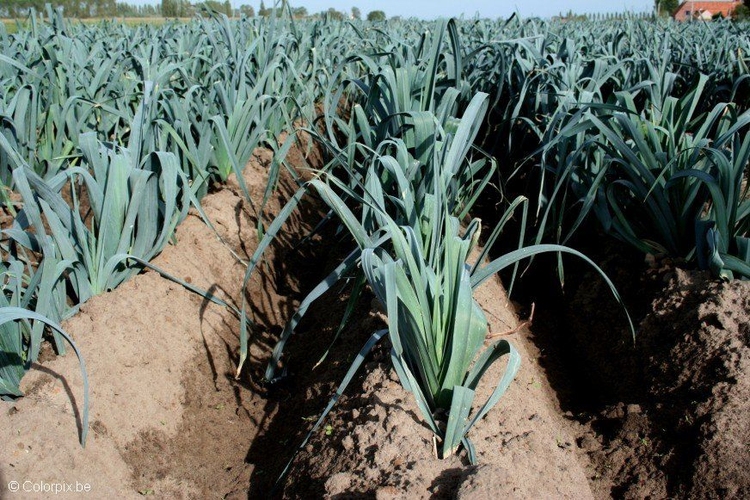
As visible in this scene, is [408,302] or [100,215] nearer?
[408,302]

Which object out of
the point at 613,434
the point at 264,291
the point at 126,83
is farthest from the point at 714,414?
the point at 126,83

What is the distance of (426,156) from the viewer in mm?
2475

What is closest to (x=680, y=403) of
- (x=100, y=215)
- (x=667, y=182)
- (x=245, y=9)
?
(x=667, y=182)

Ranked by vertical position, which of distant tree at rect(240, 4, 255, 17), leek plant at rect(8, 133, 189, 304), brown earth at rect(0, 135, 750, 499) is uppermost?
distant tree at rect(240, 4, 255, 17)

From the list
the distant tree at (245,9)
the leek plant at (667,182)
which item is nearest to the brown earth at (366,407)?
the leek plant at (667,182)

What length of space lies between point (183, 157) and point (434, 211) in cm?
149

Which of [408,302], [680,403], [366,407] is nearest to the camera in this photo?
[408,302]

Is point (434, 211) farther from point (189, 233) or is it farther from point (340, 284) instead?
point (189, 233)

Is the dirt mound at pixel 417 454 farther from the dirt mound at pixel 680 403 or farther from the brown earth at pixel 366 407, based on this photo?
the dirt mound at pixel 680 403

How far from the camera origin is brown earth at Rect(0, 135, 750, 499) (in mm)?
1703

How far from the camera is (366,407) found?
6.04 ft

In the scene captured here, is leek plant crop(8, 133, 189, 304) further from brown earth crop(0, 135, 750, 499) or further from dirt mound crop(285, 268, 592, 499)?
dirt mound crop(285, 268, 592, 499)

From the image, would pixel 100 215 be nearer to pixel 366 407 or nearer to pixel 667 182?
pixel 366 407

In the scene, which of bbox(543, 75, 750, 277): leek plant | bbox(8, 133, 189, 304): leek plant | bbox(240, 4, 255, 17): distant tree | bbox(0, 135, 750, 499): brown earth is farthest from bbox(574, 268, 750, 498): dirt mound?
bbox(240, 4, 255, 17): distant tree
